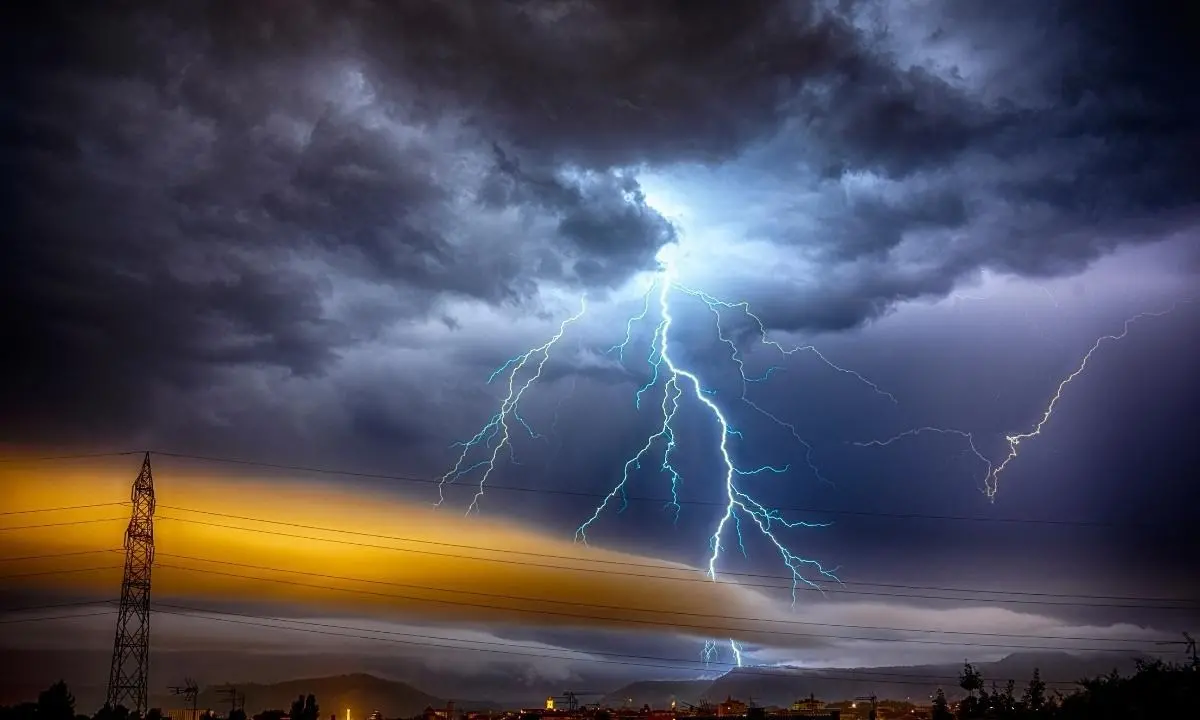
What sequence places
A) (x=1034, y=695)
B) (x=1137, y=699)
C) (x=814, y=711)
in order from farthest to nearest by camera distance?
1. (x=814, y=711)
2. (x=1034, y=695)
3. (x=1137, y=699)

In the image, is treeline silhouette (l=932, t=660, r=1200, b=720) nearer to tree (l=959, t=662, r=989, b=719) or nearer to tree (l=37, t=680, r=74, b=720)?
tree (l=959, t=662, r=989, b=719)

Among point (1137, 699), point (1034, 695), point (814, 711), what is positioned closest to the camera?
point (1137, 699)

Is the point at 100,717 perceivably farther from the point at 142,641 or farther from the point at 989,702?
the point at 989,702

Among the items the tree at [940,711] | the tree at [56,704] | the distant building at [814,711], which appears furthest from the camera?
the distant building at [814,711]

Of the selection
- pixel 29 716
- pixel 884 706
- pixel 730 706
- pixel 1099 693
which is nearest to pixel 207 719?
pixel 29 716

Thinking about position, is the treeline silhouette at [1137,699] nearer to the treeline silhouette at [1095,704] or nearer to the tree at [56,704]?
the treeline silhouette at [1095,704]

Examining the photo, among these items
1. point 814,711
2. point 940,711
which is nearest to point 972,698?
point 940,711

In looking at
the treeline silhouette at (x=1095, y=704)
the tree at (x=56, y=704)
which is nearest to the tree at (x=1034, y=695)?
the treeline silhouette at (x=1095, y=704)

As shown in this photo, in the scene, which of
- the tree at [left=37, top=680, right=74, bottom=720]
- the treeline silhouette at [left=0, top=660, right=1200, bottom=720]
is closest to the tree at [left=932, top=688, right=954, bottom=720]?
the treeline silhouette at [left=0, top=660, right=1200, bottom=720]

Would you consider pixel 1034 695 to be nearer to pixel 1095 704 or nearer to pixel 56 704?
pixel 1095 704
